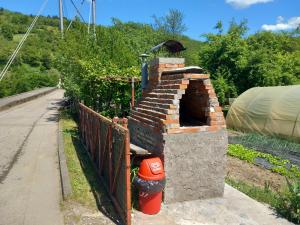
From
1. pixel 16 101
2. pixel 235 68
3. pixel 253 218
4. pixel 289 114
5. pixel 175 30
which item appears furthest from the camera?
pixel 175 30

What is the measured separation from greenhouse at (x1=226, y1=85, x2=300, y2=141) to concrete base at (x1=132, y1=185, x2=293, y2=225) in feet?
27.8

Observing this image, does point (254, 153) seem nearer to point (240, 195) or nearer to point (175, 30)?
point (240, 195)

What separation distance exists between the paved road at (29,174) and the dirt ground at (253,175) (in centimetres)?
496

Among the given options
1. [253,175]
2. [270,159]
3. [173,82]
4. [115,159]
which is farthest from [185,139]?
[270,159]

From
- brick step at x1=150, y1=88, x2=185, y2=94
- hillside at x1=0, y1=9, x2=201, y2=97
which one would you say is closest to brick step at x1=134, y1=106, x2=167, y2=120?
brick step at x1=150, y1=88, x2=185, y2=94

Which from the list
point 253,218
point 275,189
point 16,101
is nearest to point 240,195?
point 253,218

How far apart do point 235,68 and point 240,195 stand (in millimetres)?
15584

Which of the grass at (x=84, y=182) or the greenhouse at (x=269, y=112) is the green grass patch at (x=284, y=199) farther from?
the greenhouse at (x=269, y=112)

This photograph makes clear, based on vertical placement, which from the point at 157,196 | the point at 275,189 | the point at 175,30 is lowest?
the point at 275,189

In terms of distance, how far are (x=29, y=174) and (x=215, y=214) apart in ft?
17.7

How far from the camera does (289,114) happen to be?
50.0 ft

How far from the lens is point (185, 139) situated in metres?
6.93

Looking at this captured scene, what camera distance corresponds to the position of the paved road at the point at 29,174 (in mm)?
6816

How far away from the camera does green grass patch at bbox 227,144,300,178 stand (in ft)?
33.4
